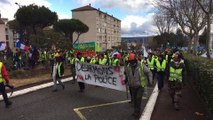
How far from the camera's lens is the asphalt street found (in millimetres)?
9820

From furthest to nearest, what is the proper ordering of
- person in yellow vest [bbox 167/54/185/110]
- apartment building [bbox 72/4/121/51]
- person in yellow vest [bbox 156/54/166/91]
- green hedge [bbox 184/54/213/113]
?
apartment building [bbox 72/4/121/51] < person in yellow vest [bbox 156/54/166/91] < person in yellow vest [bbox 167/54/185/110] < green hedge [bbox 184/54/213/113]

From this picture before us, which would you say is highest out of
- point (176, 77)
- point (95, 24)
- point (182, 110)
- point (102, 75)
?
point (95, 24)

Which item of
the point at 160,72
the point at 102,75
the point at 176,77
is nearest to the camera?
the point at 176,77

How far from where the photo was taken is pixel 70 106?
1134cm

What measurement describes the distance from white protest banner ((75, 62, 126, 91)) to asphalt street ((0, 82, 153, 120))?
530mm

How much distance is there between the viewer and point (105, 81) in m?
13.5

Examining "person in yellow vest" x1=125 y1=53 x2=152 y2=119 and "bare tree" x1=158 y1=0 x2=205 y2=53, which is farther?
"bare tree" x1=158 y1=0 x2=205 y2=53

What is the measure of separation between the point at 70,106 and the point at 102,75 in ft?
9.04

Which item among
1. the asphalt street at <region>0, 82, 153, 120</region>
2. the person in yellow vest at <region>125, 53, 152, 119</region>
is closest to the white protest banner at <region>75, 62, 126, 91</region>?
the asphalt street at <region>0, 82, 153, 120</region>

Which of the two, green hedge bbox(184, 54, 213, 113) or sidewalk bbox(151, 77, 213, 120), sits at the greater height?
green hedge bbox(184, 54, 213, 113)

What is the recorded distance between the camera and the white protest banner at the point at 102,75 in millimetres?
12695

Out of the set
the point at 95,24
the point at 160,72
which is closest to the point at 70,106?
the point at 160,72

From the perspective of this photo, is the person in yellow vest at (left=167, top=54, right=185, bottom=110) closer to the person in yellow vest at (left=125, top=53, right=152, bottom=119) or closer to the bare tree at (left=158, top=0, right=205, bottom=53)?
the person in yellow vest at (left=125, top=53, right=152, bottom=119)

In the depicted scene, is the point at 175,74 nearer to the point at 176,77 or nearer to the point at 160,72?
the point at 176,77
